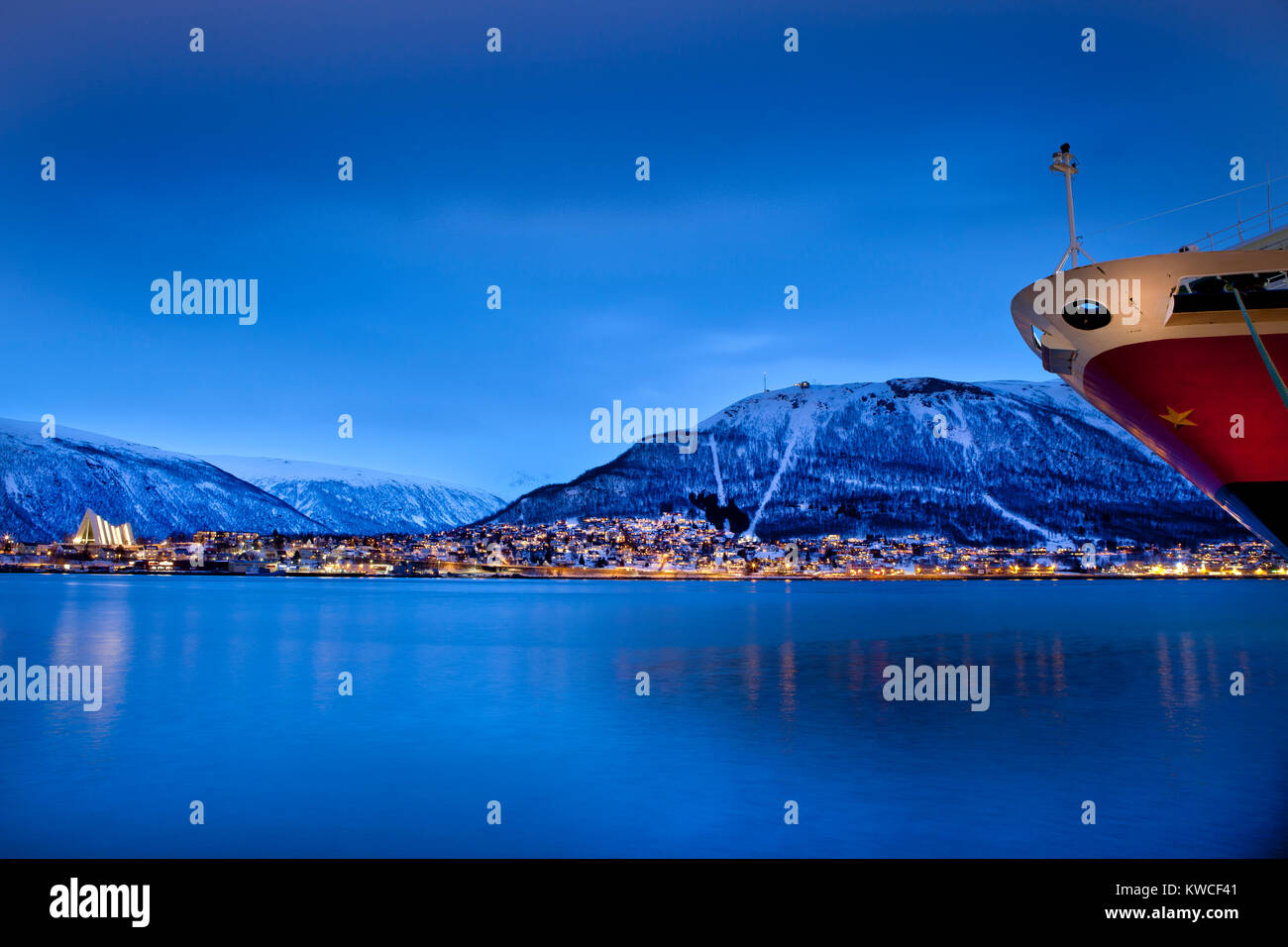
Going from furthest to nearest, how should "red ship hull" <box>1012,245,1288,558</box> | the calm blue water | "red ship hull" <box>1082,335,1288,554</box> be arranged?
"red ship hull" <box>1082,335,1288,554</box>
"red ship hull" <box>1012,245,1288,558</box>
the calm blue water

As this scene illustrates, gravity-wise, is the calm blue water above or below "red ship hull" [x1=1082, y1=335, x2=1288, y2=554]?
below

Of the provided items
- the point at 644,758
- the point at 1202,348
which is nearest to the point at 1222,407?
the point at 1202,348

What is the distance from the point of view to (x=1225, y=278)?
2305cm

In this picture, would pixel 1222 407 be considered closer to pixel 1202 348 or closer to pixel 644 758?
pixel 1202 348

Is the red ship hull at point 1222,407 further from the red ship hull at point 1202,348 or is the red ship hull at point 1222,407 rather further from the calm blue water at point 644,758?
the calm blue water at point 644,758

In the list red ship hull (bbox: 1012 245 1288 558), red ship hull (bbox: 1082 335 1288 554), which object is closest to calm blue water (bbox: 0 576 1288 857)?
red ship hull (bbox: 1082 335 1288 554)

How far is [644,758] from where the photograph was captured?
18.3m

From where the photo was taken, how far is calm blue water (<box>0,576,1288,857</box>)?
12.6m

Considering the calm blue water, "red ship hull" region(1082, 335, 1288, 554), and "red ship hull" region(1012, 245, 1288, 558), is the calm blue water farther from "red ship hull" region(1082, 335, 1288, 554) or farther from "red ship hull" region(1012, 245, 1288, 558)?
"red ship hull" region(1012, 245, 1288, 558)

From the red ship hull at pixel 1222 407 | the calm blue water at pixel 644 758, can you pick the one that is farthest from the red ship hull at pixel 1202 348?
the calm blue water at pixel 644 758

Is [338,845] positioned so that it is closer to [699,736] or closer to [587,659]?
[699,736]

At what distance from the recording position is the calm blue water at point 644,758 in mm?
12602

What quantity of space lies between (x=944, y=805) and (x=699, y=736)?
712cm
